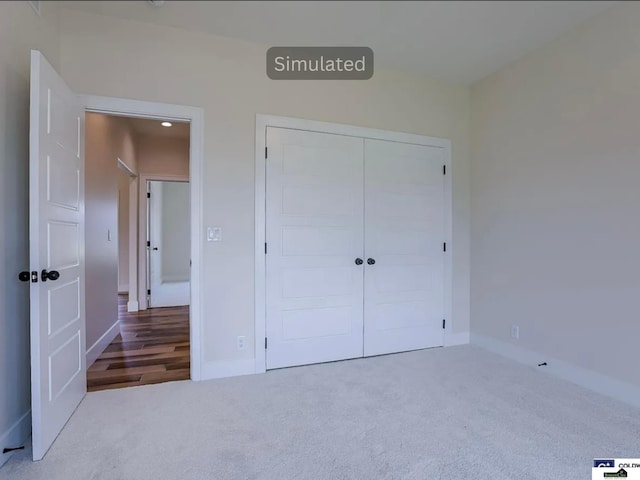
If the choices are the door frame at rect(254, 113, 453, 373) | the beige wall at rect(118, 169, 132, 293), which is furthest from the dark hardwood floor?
the beige wall at rect(118, 169, 132, 293)

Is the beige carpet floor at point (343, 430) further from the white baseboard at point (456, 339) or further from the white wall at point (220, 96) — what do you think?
the white baseboard at point (456, 339)

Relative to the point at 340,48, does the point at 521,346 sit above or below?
below

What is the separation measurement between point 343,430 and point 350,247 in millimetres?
1555

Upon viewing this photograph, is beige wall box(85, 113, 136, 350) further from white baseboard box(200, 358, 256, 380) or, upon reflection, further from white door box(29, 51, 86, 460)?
white baseboard box(200, 358, 256, 380)

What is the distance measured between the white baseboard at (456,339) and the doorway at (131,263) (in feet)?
8.37

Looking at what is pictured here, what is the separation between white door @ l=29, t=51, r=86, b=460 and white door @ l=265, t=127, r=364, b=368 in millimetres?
1321

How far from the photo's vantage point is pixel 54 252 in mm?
Result: 1836

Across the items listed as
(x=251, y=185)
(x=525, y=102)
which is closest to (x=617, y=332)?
(x=525, y=102)

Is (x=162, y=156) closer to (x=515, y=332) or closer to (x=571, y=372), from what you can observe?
(x=515, y=332)

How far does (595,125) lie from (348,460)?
285cm

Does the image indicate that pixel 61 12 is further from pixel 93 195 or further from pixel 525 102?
pixel 525 102

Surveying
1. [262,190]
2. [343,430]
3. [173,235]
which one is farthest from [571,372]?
[173,235]

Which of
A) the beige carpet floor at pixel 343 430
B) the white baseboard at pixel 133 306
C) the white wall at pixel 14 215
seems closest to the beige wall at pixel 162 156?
the white baseboard at pixel 133 306

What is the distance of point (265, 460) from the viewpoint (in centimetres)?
163
